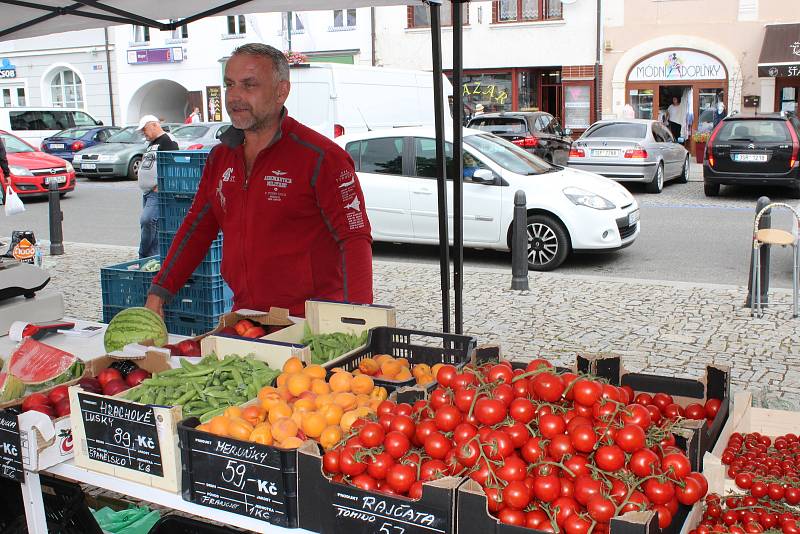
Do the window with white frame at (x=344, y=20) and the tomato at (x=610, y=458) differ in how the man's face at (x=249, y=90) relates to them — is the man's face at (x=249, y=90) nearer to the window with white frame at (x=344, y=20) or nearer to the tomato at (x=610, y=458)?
the tomato at (x=610, y=458)

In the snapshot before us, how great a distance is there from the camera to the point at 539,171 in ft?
35.6

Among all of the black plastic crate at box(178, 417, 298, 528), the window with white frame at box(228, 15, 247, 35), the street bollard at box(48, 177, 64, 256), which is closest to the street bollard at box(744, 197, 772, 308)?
the black plastic crate at box(178, 417, 298, 528)

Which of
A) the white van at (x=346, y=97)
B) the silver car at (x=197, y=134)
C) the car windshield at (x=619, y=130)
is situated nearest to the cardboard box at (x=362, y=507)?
the white van at (x=346, y=97)

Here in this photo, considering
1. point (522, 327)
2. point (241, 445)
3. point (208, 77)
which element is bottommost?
point (522, 327)

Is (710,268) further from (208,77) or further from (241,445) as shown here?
(208,77)

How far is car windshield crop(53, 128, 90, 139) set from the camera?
25.6 metres

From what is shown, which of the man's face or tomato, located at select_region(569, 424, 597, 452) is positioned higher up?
the man's face

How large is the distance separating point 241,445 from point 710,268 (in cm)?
924

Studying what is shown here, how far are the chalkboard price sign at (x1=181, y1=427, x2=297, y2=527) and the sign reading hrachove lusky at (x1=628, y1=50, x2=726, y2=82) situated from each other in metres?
27.6

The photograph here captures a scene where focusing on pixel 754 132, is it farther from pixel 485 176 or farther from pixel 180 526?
pixel 180 526

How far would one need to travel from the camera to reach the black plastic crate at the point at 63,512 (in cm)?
313

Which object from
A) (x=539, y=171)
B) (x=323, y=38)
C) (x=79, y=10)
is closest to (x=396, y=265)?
(x=539, y=171)

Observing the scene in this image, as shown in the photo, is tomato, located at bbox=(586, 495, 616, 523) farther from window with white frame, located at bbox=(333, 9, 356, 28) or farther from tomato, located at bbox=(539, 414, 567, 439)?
window with white frame, located at bbox=(333, 9, 356, 28)

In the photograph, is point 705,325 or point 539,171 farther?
point 539,171
